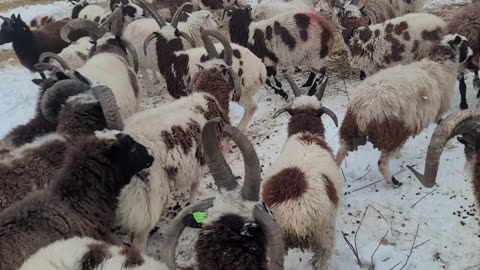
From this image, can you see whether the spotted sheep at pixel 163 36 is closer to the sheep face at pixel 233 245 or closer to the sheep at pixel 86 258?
the sheep at pixel 86 258

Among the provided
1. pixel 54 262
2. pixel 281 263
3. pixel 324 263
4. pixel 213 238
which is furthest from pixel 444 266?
pixel 54 262

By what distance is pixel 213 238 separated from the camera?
11.3ft

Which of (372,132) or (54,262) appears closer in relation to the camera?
(54,262)

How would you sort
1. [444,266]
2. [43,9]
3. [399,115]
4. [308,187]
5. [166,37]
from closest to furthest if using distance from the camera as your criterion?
1. [308,187]
2. [444,266]
3. [399,115]
4. [166,37]
5. [43,9]

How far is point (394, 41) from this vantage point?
8383 mm

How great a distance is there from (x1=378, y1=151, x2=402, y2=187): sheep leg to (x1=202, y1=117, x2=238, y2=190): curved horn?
9.25 feet

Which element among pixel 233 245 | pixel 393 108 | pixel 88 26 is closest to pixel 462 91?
pixel 393 108

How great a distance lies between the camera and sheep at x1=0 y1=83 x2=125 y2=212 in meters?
4.47

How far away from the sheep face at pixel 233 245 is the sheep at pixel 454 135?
5.85 ft

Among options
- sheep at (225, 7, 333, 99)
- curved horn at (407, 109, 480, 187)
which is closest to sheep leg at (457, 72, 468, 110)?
sheep at (225, 7, 333, 99)

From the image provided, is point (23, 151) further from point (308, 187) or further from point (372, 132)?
point (372, 132)

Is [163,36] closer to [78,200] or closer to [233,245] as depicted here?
[78,200]

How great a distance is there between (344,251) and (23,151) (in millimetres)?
3725

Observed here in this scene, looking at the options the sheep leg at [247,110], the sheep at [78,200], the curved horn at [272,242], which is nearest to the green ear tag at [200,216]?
the curved horn at [272,242]
